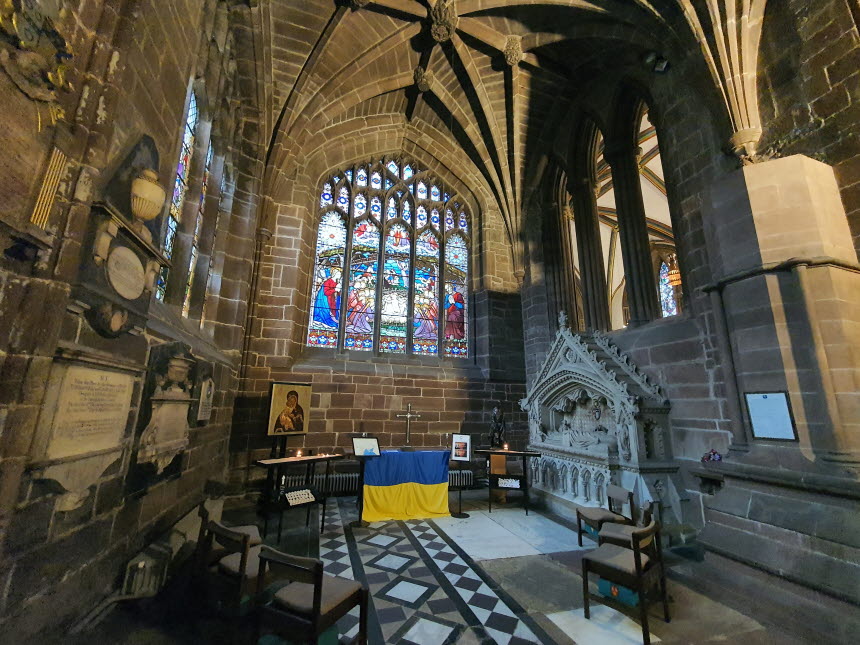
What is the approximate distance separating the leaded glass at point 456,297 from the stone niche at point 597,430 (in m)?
2.38

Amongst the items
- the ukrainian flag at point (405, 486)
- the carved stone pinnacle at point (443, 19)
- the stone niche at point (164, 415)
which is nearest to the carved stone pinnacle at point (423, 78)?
the carved stone pinnacle at point (443, 19)

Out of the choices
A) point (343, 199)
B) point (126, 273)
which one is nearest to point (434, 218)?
point (343, 199)

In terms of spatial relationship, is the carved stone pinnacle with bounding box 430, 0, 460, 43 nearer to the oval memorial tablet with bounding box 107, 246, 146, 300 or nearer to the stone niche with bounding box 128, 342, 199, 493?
the oval memorial tablet with bounding box 107, 246, 146, 300

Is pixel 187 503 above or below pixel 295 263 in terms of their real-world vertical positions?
below

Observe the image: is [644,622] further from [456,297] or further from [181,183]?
[456,297]

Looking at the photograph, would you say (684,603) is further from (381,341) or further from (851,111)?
(381,341)

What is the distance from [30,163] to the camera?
1843 millimetres

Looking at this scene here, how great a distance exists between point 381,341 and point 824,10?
24.3 feet

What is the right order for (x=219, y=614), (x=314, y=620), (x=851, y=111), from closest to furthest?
1. (x=314, y=620)
2. (x=219, y=614)
3. (x=851, y=111)

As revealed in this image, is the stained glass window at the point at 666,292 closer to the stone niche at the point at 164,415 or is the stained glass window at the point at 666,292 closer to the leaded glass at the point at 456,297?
the leaded glass at the point at 456,297

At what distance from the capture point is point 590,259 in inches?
272

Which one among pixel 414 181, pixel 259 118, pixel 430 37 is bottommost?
pixel 259 118

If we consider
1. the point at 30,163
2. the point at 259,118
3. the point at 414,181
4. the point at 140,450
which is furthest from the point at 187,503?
the point at 414,181

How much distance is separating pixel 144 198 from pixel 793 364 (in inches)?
209
